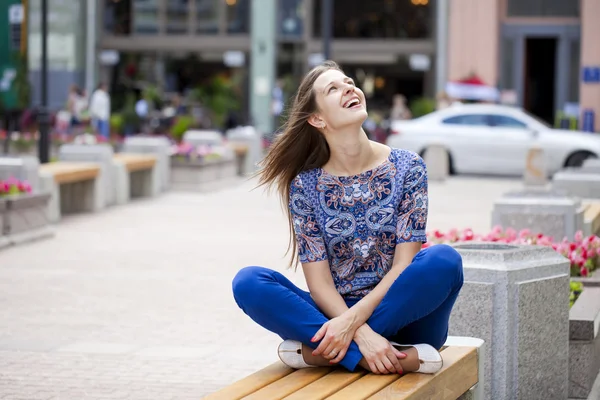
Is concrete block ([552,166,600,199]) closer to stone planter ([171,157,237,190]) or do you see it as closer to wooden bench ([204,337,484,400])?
wooden bench ([204,337,484,400])

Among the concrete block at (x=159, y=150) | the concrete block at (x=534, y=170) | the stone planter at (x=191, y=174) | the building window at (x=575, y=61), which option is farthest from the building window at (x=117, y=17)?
the concrete block at (x=534, y=170)

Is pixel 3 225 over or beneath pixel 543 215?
beneath

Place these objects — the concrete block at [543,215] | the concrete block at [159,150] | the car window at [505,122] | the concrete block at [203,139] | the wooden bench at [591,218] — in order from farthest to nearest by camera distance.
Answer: the car window at [505,122], the concrete block at [203,139], the concrete block at [159,150], the wooden bench at [591,218], the concrete block at [543,215]

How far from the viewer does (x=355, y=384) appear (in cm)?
437

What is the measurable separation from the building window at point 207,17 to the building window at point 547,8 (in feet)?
35.8

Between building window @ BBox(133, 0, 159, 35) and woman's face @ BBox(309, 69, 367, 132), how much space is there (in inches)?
1582

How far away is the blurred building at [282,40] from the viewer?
41.9 metres

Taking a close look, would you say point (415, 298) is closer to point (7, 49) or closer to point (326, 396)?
point (326, 396)

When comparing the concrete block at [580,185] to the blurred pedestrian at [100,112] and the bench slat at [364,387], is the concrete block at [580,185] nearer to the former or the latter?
the bench slat at [364,387]

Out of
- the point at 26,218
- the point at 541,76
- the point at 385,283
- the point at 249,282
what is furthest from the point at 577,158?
the point at 249,282

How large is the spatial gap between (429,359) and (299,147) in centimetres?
103

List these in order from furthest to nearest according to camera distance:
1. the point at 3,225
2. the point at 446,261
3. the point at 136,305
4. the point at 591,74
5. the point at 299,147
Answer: the point at 591,74, the point at 3,225, the point at 136,305, the point at 299,147, the point at 446,261

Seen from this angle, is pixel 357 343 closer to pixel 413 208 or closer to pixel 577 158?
pixel 413 208

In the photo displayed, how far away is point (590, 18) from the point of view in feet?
123
